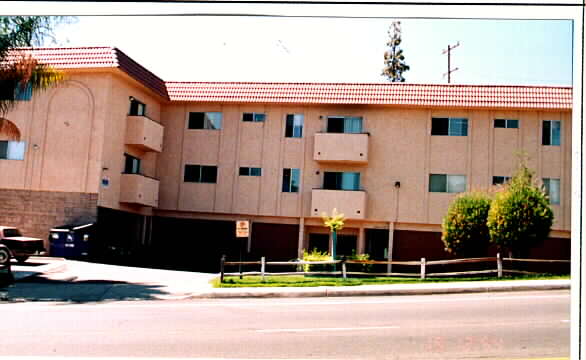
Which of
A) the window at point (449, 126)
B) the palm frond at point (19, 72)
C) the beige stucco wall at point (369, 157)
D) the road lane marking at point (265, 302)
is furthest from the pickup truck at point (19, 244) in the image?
the window at point (449, 126)

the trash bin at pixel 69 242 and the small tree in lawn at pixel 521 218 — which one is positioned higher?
the small tree in lawn at pixel 521 218

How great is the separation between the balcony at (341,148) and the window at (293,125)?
0.87 metres

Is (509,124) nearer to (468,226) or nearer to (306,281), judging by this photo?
(468,226)

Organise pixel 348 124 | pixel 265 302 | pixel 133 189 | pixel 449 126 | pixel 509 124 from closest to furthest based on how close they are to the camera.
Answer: pixel 265 302 → pixel 133 189 → pixel 509 124 → pixel 449 126 → pixel 348 124

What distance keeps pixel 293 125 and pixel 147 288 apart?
11.3 m

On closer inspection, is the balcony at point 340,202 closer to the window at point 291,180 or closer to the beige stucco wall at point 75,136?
the window at point 291,180

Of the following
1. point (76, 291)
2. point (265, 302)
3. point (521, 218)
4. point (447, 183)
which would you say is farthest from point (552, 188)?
point (76, 291)

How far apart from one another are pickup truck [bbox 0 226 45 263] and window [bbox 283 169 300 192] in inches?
370

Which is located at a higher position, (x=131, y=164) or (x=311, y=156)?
(x=311, y=156)

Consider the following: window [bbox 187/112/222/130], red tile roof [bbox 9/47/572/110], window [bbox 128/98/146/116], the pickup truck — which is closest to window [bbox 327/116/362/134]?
red tile roof [bbox 9/47/572/110]

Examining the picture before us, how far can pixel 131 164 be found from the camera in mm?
23359

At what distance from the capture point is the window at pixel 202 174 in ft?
80.4

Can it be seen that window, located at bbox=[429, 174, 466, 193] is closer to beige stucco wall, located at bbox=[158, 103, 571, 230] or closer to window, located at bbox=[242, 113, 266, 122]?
beige stucco wall, located at bbox=[158, 103, 571, 230]

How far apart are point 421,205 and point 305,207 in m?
4.36
